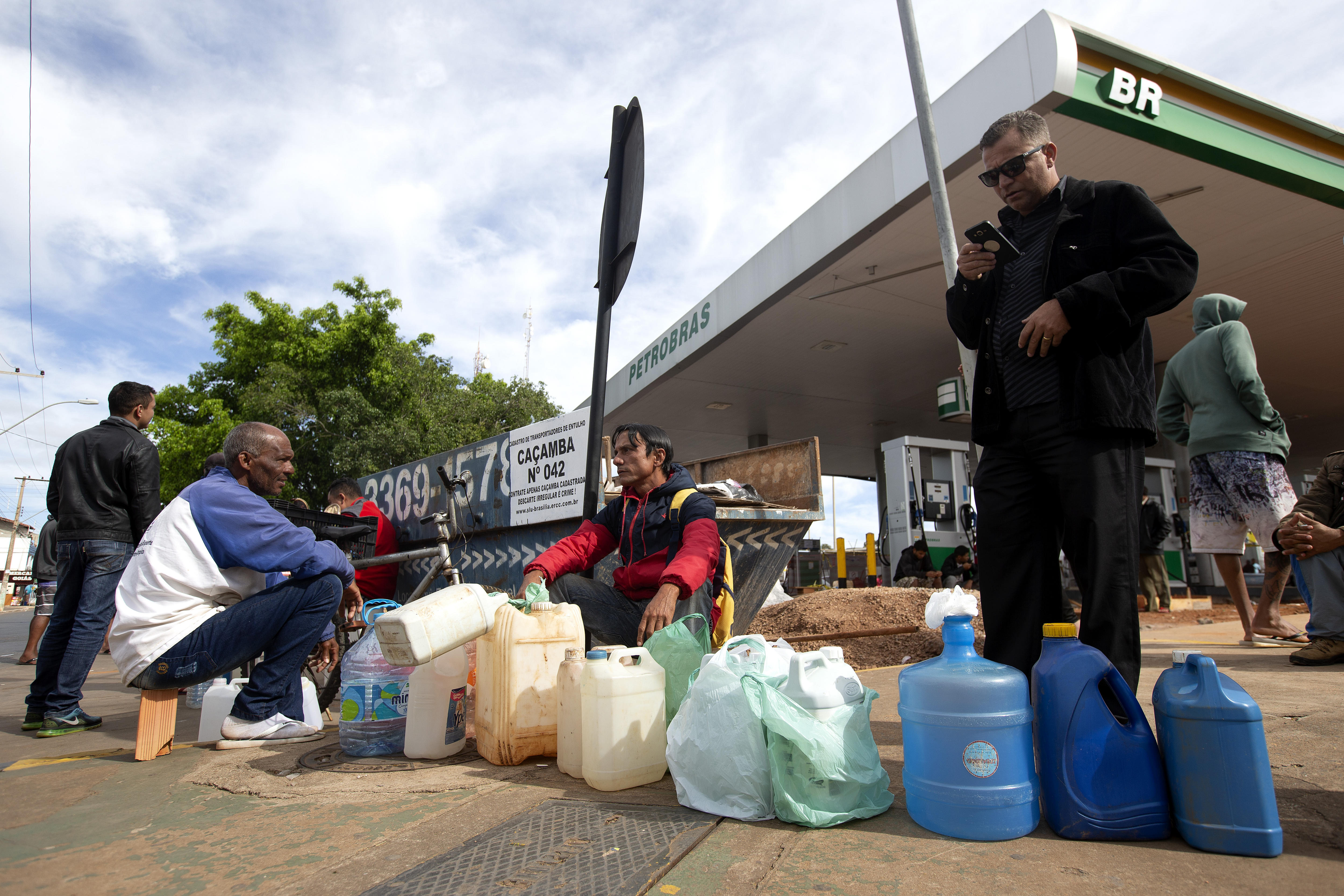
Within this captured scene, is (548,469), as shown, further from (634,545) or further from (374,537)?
(634,545)

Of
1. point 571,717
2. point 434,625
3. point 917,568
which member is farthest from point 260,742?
point 917,568

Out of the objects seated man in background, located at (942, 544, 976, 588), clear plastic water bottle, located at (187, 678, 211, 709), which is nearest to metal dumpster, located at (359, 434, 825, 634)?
clear plastic water bottle, located at (187, 678, 211, 709)

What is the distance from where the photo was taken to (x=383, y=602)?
3.51m

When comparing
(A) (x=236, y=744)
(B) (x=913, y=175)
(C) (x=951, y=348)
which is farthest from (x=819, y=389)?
(A) (x=236, y=744)

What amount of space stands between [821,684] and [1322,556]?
3.53 metres

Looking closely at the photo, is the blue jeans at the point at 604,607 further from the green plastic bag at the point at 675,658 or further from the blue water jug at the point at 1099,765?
the blue water jug at the point at 1099,765

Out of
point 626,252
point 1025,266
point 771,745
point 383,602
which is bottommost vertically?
point 771,745

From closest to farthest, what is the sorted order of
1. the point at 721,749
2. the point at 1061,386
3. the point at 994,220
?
the point at 721,749, the point at 1061,386, the point at 994,220

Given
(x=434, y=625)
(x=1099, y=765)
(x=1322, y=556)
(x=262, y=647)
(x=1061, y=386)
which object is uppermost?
(x=1061, y=386)

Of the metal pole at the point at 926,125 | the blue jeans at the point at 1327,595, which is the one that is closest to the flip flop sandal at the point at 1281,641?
the blue jeans at the point at 1327,595

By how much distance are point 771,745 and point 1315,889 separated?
41.1 inches

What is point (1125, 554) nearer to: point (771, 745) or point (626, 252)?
point (771, 745)

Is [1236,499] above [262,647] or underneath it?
above

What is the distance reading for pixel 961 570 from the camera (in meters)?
11.6
